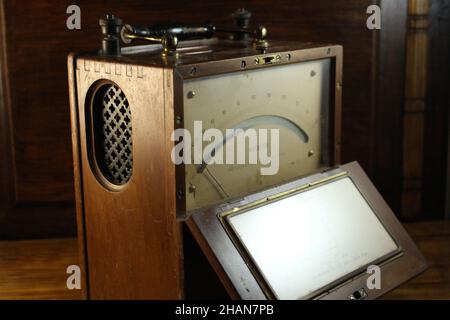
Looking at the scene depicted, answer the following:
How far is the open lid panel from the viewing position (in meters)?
1.56

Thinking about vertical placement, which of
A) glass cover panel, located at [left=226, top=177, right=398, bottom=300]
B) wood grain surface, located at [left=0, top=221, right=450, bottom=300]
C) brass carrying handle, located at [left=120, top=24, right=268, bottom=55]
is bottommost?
wood grain surface, located at [left=0, top=221, right=450, bottom=300]

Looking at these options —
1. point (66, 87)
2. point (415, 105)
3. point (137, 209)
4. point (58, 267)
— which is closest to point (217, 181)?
point (137, 209)

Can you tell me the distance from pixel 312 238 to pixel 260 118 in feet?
1.03

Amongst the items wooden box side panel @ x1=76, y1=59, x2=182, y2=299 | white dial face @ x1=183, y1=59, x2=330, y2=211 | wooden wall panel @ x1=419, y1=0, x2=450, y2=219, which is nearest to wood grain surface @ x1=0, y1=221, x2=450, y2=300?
wooden wall panel @ x1=419, y1=0, x2=450, y2=219

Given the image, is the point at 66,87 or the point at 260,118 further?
the point at 66,87

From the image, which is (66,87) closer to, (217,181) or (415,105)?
(217,181)

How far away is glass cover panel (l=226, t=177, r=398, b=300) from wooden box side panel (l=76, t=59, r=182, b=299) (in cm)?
16

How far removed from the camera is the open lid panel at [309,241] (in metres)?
1.56

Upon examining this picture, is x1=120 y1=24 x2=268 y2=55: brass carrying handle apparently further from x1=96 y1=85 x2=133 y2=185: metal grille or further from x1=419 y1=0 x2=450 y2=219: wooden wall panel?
x1=419 y1=0 x2=450 y2=219: wooden wall panel

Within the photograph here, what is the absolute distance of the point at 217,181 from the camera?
67.1 inches

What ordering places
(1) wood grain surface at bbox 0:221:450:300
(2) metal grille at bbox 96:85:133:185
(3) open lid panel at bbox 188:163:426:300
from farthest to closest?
(1) wood grain surface at bbox 0:221:450:300, (2) metal grille at bbox 96:85:133:185, (3) open lid panel at bbox 188:163:426:300

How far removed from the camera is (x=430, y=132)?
2.69m

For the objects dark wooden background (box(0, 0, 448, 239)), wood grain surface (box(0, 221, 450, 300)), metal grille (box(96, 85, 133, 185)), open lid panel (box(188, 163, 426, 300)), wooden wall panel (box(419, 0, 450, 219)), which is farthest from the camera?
wooden wall panel (box(419, 0, 450, 219))
